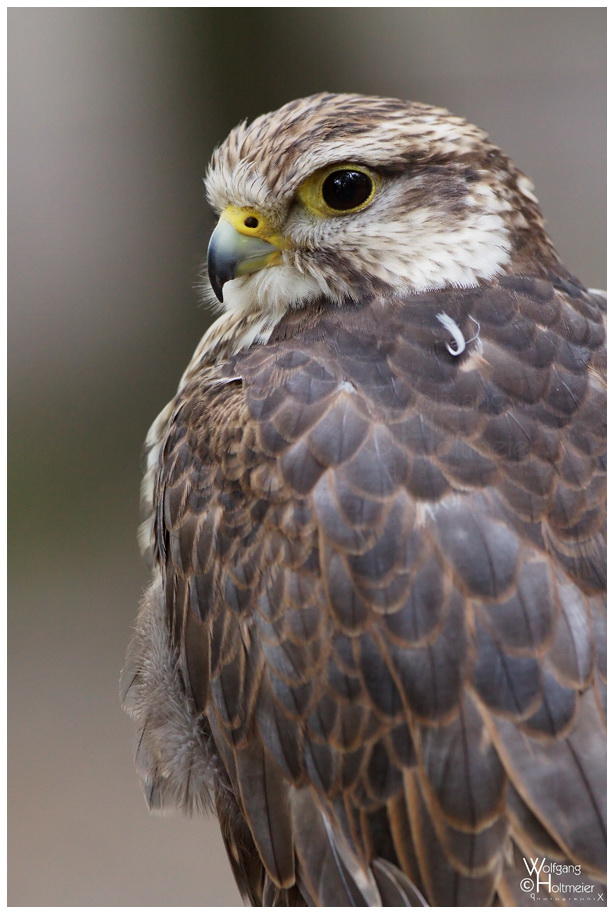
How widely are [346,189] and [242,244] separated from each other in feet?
0.97

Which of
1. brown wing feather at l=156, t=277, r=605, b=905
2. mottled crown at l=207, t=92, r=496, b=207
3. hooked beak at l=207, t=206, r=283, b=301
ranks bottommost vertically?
brown wing feather at l=156, t=277, r=605, b=905

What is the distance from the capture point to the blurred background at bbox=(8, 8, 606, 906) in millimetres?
4848

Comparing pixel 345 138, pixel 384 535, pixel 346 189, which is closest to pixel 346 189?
pixel 346 189

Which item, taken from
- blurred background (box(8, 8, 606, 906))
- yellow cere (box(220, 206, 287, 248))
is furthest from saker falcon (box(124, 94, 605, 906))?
blurred background (box(8, 8, 606, 906))

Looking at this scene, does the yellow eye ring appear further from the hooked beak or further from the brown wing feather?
the brown wing feather

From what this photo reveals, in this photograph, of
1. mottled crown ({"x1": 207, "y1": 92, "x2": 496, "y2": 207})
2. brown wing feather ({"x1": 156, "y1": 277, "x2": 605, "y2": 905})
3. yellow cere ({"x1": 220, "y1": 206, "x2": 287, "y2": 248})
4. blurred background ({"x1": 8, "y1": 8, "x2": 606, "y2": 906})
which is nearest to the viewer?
brown wing feather ({"x1": 156, "y1": 277, "x2": 605, "y2": 905})

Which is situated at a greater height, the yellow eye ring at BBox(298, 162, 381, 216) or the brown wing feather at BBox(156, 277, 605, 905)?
the yellow eye ring at BBox(298, 162, 381, 216)

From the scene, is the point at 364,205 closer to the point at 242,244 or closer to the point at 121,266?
the point at 242,244

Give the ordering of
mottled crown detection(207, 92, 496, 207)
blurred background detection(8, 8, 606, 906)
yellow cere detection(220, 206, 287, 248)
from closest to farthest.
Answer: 1. mottled crown detection(207, 92, 496, 207)
2. yellow cere detection(220, 206, 287, 248)
3. blurred background detection(8, 8, 606, 906)

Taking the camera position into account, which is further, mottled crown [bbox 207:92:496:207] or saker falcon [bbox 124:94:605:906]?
mottled crown [bbox 207:92:496:207]

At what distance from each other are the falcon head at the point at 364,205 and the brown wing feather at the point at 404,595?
0.11 meters

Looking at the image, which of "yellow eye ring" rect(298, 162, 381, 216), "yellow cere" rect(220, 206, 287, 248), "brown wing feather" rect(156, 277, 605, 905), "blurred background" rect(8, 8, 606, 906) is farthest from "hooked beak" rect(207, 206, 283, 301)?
"blurred background" rect(8, 8, 606, 906)

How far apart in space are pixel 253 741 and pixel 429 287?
3.65 ft

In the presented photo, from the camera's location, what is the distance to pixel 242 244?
2.18 meters
